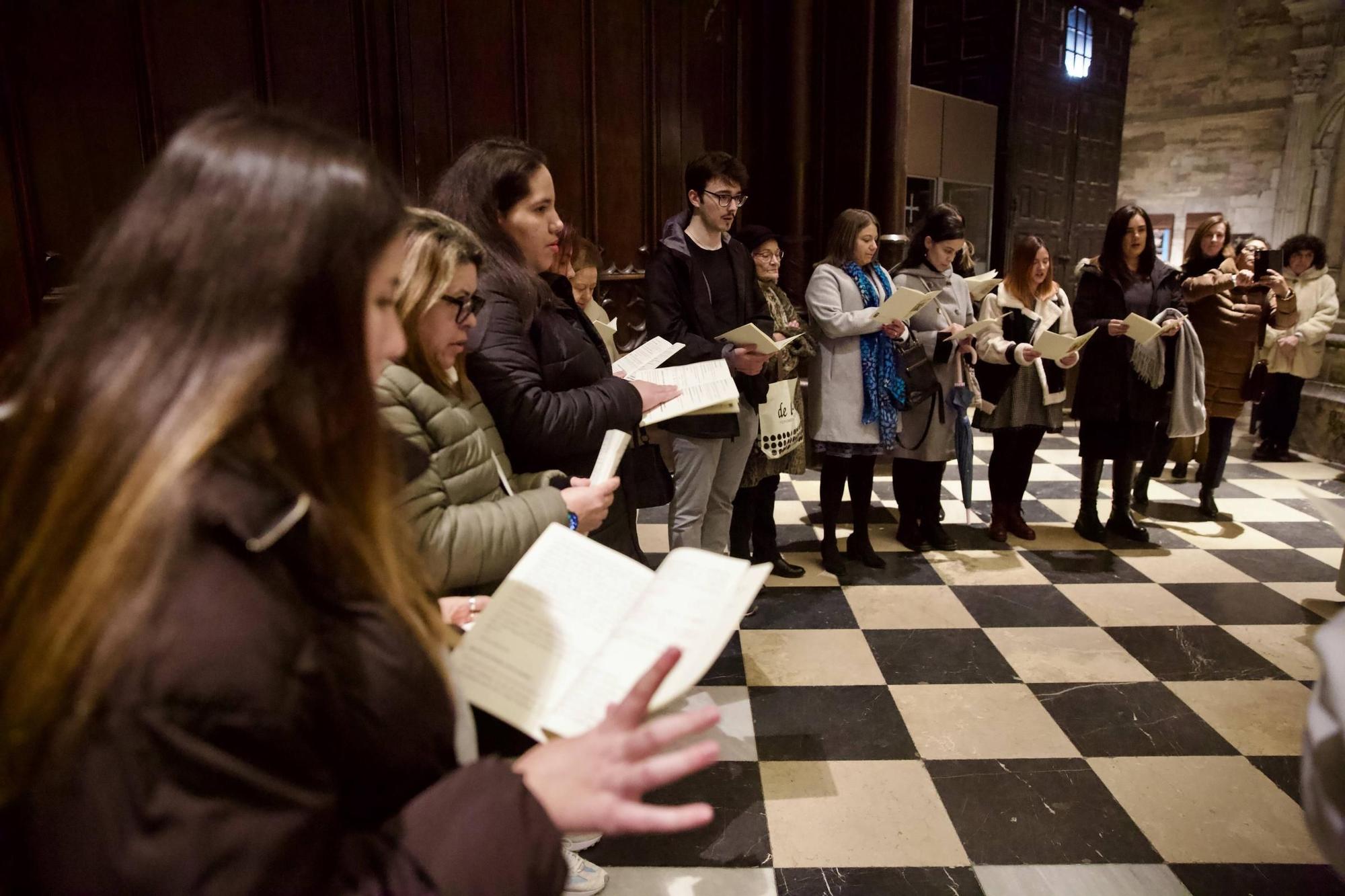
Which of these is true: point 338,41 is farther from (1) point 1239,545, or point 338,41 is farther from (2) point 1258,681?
(1) point 1239,545

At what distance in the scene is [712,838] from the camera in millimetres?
1912

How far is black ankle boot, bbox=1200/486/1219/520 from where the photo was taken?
4.23 meters

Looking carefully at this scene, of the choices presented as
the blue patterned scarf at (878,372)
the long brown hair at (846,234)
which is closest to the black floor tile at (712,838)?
the blue patterned scarf at (878,372)

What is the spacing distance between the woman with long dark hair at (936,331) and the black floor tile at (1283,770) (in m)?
1.65

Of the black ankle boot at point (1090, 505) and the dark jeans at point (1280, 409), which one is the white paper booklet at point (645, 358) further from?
the dark jeans at point (1280, 409)

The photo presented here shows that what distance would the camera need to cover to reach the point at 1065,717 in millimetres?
2414

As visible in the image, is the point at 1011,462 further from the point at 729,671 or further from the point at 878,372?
the point at 729,671

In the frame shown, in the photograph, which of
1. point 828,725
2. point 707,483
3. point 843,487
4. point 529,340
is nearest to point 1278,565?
point 843,487

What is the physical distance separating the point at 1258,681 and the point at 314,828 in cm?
298

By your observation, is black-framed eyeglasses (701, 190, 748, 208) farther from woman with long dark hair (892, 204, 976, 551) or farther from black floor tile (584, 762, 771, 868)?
black floor tile (584, 762, 771, 868)

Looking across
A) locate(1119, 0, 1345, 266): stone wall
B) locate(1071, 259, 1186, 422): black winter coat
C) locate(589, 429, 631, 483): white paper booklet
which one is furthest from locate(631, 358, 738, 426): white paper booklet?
locate(1119, 0, 1345, 266): stone wall

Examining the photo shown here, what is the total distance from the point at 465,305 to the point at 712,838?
1334 mm

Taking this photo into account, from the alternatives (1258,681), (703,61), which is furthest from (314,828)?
(703,61)

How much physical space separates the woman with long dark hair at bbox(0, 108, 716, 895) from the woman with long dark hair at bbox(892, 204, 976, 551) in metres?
3.02
